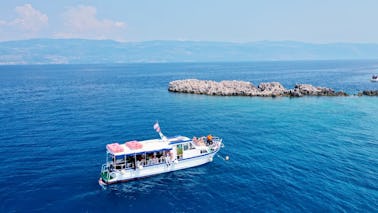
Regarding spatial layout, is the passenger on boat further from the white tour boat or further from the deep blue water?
the deep blue water

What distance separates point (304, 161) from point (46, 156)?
37596mm

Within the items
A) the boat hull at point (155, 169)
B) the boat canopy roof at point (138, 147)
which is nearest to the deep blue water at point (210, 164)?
the boat hull at point (155, 169)

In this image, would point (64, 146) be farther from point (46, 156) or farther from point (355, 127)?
point (355, 127)

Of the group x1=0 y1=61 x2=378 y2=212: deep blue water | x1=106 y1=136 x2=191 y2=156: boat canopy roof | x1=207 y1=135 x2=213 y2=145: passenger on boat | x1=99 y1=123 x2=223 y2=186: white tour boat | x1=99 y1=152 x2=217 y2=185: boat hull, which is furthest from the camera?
x1=207 y1=135 x2=213 y2=145: passenger on boat

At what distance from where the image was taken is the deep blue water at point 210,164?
31.0 m

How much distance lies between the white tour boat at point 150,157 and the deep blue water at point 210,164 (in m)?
1.20

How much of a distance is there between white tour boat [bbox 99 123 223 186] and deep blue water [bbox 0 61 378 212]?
1.20m

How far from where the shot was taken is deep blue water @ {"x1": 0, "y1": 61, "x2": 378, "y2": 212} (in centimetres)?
3102

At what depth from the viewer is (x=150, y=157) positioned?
3788cm

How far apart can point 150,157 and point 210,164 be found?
30.8 feet

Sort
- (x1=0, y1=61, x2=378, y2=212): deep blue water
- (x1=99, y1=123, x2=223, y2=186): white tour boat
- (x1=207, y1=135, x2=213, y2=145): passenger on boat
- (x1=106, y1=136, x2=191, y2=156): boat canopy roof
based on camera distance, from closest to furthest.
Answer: (x1=0, y1=61, x2=378, y2=212): deep blue water
(x1=99, y1=123, x2=223, y2=186): white tour boat
(x1=106, y1=136, x2=191, y2=156): boat canopy roof
(x1=207, y1=135, x2=213, y2=145): passenger on boat

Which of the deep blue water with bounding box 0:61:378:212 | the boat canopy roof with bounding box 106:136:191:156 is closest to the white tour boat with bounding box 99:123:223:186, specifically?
the boat canopy roof with bounding box 106:136:191:156

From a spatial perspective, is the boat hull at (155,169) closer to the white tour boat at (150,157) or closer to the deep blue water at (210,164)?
the white tour boat at (150,157)

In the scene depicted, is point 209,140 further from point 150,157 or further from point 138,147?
point 138,147
